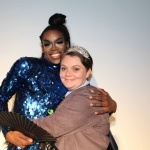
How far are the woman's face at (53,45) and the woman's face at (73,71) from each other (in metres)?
0.18

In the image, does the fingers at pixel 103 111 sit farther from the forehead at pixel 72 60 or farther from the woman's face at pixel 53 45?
the woman's face at pixel 53 45

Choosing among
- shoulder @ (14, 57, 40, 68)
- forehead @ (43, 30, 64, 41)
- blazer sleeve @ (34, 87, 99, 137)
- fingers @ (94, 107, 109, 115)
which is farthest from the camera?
forehead @ (43, 30, 64, 41)

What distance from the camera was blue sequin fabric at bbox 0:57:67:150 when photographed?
3.80 ft

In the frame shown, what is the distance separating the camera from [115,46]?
1.69 meters

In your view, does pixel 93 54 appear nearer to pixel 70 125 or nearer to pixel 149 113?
pixel 149 113

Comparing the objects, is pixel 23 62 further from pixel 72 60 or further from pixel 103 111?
pixel 103 111

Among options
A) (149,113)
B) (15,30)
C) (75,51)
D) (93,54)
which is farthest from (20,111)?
(149,113)

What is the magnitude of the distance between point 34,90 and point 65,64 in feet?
0.73

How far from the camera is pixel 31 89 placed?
118 centimetres

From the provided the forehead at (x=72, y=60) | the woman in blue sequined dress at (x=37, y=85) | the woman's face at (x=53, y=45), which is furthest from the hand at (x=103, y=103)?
the woman's face at (x=53, y=45)

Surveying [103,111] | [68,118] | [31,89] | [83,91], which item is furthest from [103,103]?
[31,89]

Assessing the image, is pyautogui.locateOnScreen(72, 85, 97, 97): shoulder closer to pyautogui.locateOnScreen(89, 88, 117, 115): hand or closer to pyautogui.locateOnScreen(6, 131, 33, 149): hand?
pyautogui.locateOnScreen(89, 88, 117, 115): hand

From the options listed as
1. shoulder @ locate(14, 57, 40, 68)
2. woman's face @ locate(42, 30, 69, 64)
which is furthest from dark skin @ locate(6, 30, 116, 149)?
shoulder @ locate(14, 57, 40, 68)

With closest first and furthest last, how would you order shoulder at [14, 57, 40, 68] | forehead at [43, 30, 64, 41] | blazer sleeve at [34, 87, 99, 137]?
blazer sleeve at [34, 87, 99, 137] → shoulder at [14, 57, 40, 68] → forehead at [43, 30, 64, 41]
